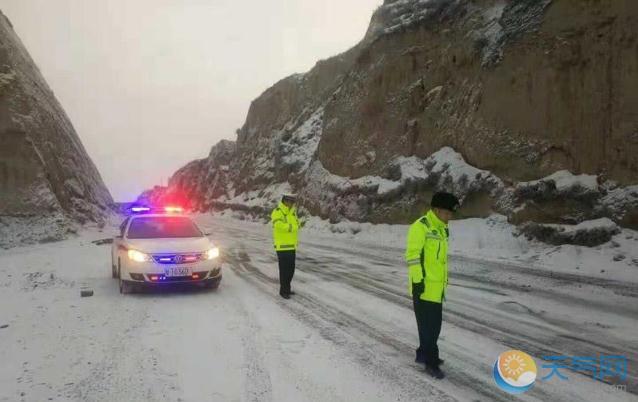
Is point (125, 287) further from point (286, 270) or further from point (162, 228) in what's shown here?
point (286, 270)

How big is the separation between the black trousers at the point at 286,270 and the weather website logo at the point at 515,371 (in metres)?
4.08

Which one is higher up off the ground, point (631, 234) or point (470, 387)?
point (631, 234)

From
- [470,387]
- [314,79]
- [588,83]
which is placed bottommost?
[470,387]

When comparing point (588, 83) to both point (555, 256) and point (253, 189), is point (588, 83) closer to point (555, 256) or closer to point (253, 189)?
point (555, 256)

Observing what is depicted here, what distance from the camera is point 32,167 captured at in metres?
22.1

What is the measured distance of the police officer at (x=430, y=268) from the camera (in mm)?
4680

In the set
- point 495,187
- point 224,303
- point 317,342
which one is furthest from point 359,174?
point 317,342

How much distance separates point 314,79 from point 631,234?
4089 cm

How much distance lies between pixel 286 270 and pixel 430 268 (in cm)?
419

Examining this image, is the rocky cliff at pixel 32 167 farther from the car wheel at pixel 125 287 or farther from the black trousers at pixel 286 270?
the black trousers at pixel 286 270

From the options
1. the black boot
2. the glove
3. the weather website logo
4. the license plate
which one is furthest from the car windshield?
the weather website logo

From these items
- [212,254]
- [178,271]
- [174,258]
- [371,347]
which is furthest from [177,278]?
[371,347]

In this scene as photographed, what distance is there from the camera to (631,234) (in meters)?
12.1

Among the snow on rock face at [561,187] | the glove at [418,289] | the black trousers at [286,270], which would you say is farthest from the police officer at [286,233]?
the snow on rock face at [561,187]
